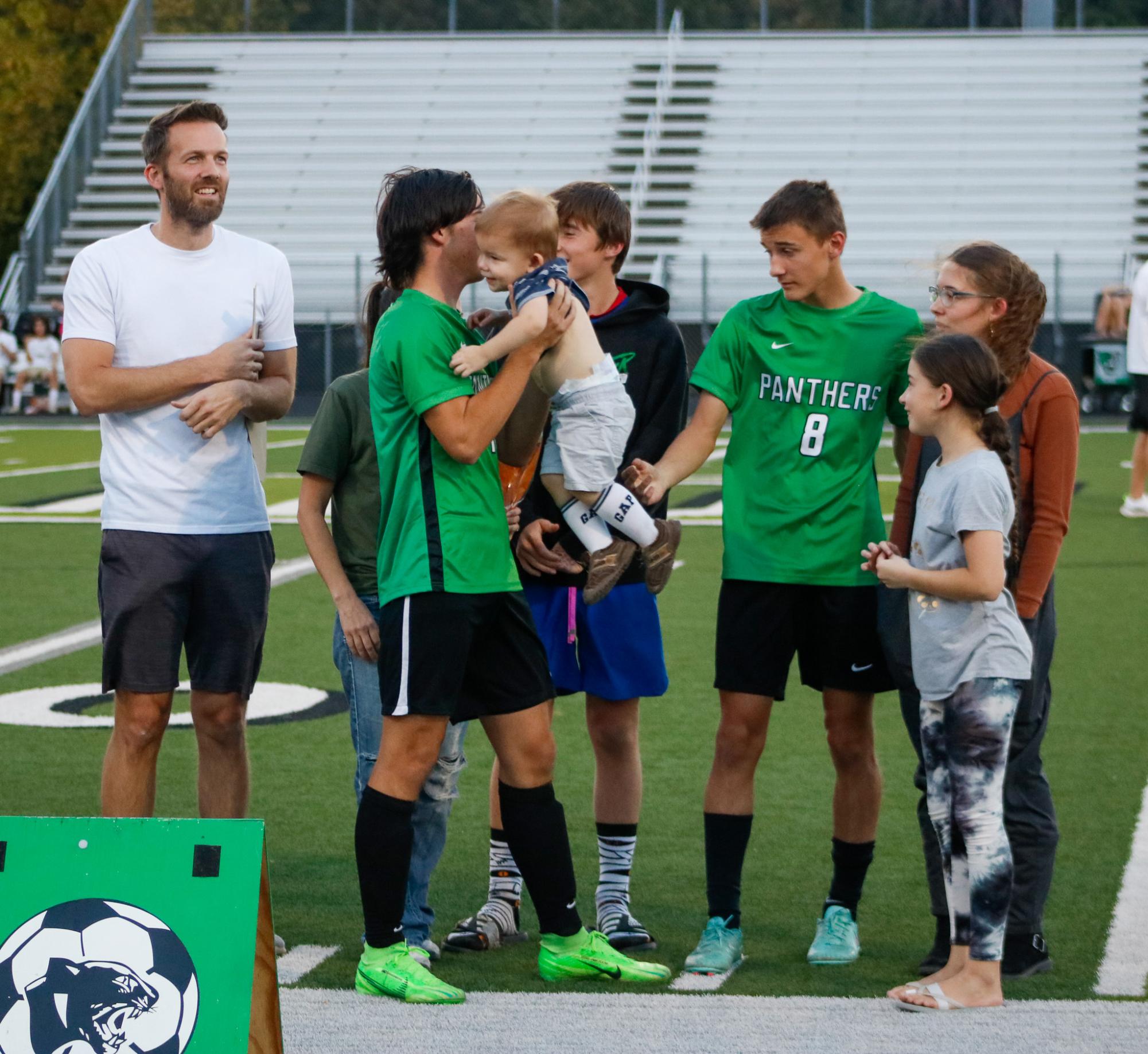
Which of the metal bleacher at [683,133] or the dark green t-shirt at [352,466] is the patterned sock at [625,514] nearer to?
the dark green t-shirt at [352,466]

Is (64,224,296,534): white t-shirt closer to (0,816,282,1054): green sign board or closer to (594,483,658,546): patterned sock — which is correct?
(594,483,658,546): patterned sock

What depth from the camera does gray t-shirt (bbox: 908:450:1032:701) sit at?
3.85 meters

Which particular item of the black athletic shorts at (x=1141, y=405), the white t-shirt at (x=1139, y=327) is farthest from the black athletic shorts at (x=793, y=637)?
the white t-shirt at (x=1139, y=327)

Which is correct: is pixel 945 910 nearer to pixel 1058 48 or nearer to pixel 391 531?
pixel 391 531

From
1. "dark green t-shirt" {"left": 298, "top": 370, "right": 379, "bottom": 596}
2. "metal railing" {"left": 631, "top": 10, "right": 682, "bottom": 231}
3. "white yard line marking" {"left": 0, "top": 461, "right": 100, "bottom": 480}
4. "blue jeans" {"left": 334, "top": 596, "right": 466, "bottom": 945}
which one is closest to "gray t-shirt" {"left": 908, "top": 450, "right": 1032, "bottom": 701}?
"blue jeans" {"left": 334, "top": 596, "right": 466, "bottom": 945}

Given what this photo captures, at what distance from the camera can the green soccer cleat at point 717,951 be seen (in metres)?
4.18

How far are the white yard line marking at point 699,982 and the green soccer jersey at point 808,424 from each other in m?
0.92

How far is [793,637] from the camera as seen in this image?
4.41 meters

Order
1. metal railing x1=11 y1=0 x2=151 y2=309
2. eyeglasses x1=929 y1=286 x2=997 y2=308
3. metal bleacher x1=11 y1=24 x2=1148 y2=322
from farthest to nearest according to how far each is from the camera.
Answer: metal bleacher x1=11 y1=24 x2=1148 y2=322 < metal railing x1=11 y1=0 x2=151 y2=309 < eyeglasses x1=929 y1=286 x2=997 y2=308

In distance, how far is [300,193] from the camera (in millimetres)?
32438

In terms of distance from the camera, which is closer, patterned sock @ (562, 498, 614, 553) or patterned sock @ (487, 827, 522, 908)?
patterned sock @ (562, 498, 614, 553)

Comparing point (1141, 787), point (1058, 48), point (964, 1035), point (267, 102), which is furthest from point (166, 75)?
point (964, 1035)

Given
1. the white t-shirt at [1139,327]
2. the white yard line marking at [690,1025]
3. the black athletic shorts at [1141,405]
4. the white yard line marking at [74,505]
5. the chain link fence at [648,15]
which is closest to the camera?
the white yard line marking at [690,1025]

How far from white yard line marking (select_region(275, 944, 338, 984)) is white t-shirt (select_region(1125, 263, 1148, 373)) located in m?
9.73
